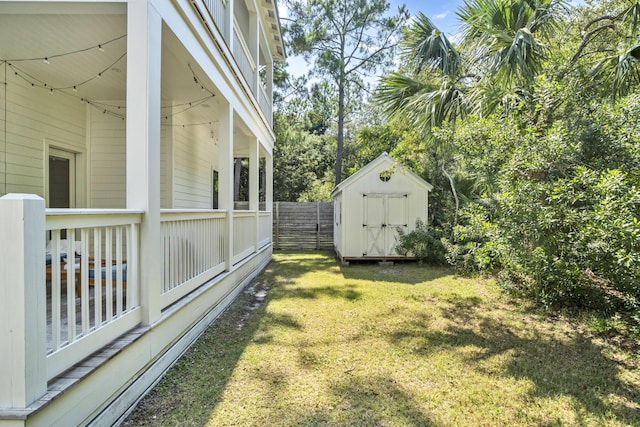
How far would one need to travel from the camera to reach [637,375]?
122 inches

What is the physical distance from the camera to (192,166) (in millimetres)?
7414

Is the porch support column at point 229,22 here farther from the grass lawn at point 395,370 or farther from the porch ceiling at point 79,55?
the grass lawn at point 395,370

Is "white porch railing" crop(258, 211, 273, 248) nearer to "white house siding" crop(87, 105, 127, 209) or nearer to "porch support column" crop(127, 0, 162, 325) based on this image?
"white house siding" crop(87, 105, 127, 209)

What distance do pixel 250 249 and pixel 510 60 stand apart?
5677 mm

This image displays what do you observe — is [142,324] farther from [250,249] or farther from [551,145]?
[551,145]

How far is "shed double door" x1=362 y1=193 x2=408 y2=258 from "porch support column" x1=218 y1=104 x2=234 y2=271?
455 cm

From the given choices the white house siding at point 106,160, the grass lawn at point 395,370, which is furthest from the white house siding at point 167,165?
the grass lawn at point 395,370

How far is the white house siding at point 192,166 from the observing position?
21.4ft

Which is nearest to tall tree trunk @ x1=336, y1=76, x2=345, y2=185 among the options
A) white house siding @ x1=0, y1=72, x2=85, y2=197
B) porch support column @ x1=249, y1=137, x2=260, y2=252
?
porch support column @ x1=249, y1=137, x2=260, y2=252

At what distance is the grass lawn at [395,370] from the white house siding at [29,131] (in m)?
3.23

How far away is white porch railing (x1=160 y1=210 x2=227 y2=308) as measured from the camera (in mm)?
3314

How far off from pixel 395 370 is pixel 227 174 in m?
3.50

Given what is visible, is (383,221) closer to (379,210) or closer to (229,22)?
(379,210)

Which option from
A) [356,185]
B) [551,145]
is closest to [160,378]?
[551,145]
